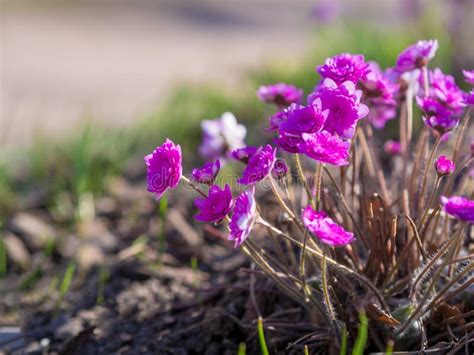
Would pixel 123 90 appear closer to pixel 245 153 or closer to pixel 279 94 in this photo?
pixel 279 94

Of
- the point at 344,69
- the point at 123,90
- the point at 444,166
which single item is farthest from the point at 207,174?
the point at 123,90

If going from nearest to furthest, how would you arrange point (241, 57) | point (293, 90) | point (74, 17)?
point (293, 90) → point (241, 57) → point (74, 17)

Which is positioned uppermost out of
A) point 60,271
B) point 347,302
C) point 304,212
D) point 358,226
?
point 304,212

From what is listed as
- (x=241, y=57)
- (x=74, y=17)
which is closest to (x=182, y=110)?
(x=241, y=57)

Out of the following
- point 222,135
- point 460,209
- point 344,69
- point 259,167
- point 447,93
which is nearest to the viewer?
point 460,209

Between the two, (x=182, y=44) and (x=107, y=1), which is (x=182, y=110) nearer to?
(x=182, y=44)

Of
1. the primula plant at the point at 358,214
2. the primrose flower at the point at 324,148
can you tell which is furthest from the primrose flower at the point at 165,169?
the primrose flower at the point at 324,148

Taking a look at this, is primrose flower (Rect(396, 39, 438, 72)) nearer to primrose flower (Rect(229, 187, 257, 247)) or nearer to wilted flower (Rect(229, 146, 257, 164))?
wilted flower (Rect(229, 146, 257, 164))
